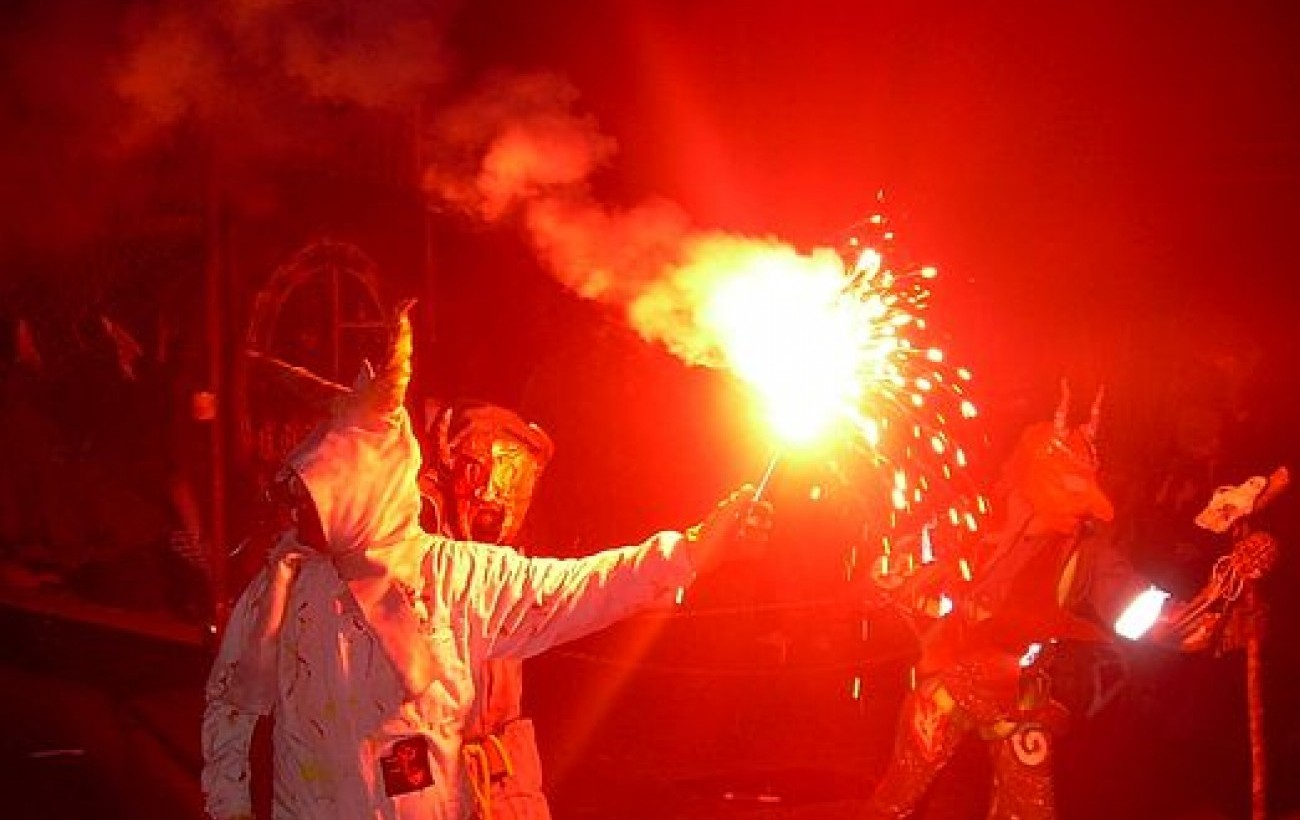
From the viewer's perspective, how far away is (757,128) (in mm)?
12648

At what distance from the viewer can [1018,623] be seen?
24.2ft

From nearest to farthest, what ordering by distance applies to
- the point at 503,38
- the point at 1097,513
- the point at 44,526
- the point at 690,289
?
the point at 690,289, the point at 1097,513, the point at 44,526, the point at 503,38

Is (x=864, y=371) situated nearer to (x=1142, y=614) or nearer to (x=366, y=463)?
(x=366, y=463)

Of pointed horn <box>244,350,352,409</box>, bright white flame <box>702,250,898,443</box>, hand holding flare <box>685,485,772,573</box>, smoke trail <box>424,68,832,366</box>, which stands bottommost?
hand holding flare <box>685,485,772,573</box>

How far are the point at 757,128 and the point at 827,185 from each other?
2.30 feet

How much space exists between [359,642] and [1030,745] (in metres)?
3.91

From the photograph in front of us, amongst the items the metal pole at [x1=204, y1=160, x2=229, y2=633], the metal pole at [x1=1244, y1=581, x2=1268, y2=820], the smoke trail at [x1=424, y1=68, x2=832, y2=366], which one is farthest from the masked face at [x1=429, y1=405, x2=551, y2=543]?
the metal pole at [x1=204, y1=160, x2=229, y2=633]

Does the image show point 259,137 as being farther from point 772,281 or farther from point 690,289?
point 772,281

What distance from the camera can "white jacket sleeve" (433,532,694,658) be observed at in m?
4.41

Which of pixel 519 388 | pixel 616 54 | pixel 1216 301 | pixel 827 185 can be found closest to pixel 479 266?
pixel 519 388

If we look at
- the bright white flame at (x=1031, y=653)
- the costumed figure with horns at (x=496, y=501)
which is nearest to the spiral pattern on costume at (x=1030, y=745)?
the bright white flame at (x=1031, y=653)

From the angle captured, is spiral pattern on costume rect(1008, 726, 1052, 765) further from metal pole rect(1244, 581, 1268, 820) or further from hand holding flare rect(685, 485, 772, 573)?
hand holding flare rect(685, 485, 772, 573)

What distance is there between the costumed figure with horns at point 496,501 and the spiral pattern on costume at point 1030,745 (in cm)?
262

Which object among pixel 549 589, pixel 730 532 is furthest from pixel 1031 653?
pixel 549 589
